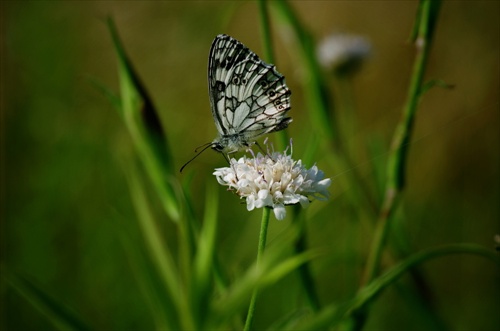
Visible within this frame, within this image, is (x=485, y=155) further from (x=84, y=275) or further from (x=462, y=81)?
(x=84, y=275)

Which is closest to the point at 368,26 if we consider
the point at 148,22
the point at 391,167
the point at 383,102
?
the point at 383,102

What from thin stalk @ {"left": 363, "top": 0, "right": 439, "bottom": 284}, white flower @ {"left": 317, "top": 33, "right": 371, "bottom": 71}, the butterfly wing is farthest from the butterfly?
white flower @ {"left": 317, "top": 33, "right": 371, "bottom": 71}

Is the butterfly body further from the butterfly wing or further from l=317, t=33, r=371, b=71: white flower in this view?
l=317, t=33, r=371, b=71: white flower

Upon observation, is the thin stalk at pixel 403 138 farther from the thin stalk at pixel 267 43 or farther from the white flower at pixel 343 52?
the white flower at pixel 343 52

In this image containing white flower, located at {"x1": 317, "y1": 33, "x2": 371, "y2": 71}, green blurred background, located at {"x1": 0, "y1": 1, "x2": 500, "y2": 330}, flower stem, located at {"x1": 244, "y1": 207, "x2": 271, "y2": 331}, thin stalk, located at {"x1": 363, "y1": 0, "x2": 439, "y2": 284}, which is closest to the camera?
flower stem, located at {"x1": 244, "y1": 207, "x2": 271, "y2": 331}

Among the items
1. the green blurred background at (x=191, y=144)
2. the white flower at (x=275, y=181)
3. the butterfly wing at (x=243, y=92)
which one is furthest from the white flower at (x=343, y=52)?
the white flower at (x=275, y=181)

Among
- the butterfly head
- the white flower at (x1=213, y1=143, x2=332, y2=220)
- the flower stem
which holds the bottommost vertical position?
the flower stem

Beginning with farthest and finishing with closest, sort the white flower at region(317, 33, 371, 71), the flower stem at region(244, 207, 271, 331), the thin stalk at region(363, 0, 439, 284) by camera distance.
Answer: the white flower at region(317, 33, 371, 71)
the thin stalk at region(363, 0, 439, 284)
the flower stem at region(244, 207, 271, 331)
